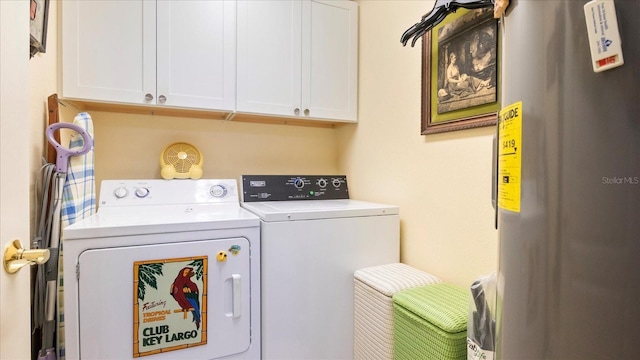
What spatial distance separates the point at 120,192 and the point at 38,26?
2.81 ft

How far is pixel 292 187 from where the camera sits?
84.0 inches

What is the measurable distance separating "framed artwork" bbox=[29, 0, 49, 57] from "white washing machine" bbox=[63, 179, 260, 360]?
0.77 m

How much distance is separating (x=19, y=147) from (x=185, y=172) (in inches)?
53.3

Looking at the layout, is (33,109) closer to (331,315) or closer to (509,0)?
(331,315)

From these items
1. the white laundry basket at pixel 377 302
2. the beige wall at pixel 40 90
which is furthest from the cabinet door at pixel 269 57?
the white laundry basket at pixel 377 302

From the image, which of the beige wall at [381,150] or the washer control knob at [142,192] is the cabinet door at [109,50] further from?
the washer control knob at [142,192]

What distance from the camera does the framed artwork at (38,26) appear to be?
4.19ft

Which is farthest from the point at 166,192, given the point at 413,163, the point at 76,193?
the point at 413,163

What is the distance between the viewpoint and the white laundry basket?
142cm

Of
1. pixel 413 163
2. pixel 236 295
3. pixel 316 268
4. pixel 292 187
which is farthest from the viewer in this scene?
pixel 292 187

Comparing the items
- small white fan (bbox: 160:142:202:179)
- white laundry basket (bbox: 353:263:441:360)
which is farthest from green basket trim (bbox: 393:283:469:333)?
small white fan (bbox: 160:142:202:179)

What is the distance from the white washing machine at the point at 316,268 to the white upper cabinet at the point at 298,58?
0.80 m

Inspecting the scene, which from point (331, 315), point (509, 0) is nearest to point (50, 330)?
point (331, 315)

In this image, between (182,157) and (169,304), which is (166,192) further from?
(169,304)
